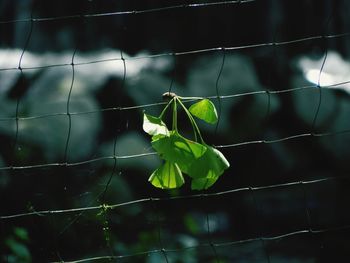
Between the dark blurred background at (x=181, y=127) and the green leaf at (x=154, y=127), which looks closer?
the green leaf at (x=154, y=127)

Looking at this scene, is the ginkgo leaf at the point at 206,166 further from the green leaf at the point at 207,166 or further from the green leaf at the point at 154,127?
the green leaf at the point at 154,127

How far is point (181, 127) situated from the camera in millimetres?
2961

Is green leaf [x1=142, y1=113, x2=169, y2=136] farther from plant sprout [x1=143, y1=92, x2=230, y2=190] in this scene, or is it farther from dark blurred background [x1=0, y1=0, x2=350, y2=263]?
dark blurred background [x1=0, y1=0, x2=350, y2=263]

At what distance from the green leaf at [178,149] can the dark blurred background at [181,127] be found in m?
0.94

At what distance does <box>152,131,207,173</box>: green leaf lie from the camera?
73.1 inches

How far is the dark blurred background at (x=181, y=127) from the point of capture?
111 inches

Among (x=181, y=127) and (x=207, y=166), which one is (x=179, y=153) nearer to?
(x=207, y=166)

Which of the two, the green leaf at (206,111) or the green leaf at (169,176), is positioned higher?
the green leaf at (206,111)

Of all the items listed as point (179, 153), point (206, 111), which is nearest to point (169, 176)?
point (179, 153)

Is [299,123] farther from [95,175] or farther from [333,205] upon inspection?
[95,175]

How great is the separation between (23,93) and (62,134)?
271mm

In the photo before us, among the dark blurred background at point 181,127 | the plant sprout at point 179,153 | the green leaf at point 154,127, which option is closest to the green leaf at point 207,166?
the plant sprout at point 179,153

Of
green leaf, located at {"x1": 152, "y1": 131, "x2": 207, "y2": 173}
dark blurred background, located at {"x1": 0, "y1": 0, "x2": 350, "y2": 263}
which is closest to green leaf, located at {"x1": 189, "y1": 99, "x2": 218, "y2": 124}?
green leaf, located at {"x1": 152, "y1": 131, "x2": 207, "y2": 173}

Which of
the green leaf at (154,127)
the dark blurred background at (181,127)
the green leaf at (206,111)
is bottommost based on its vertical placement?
the dark blurred background at (181,127)
